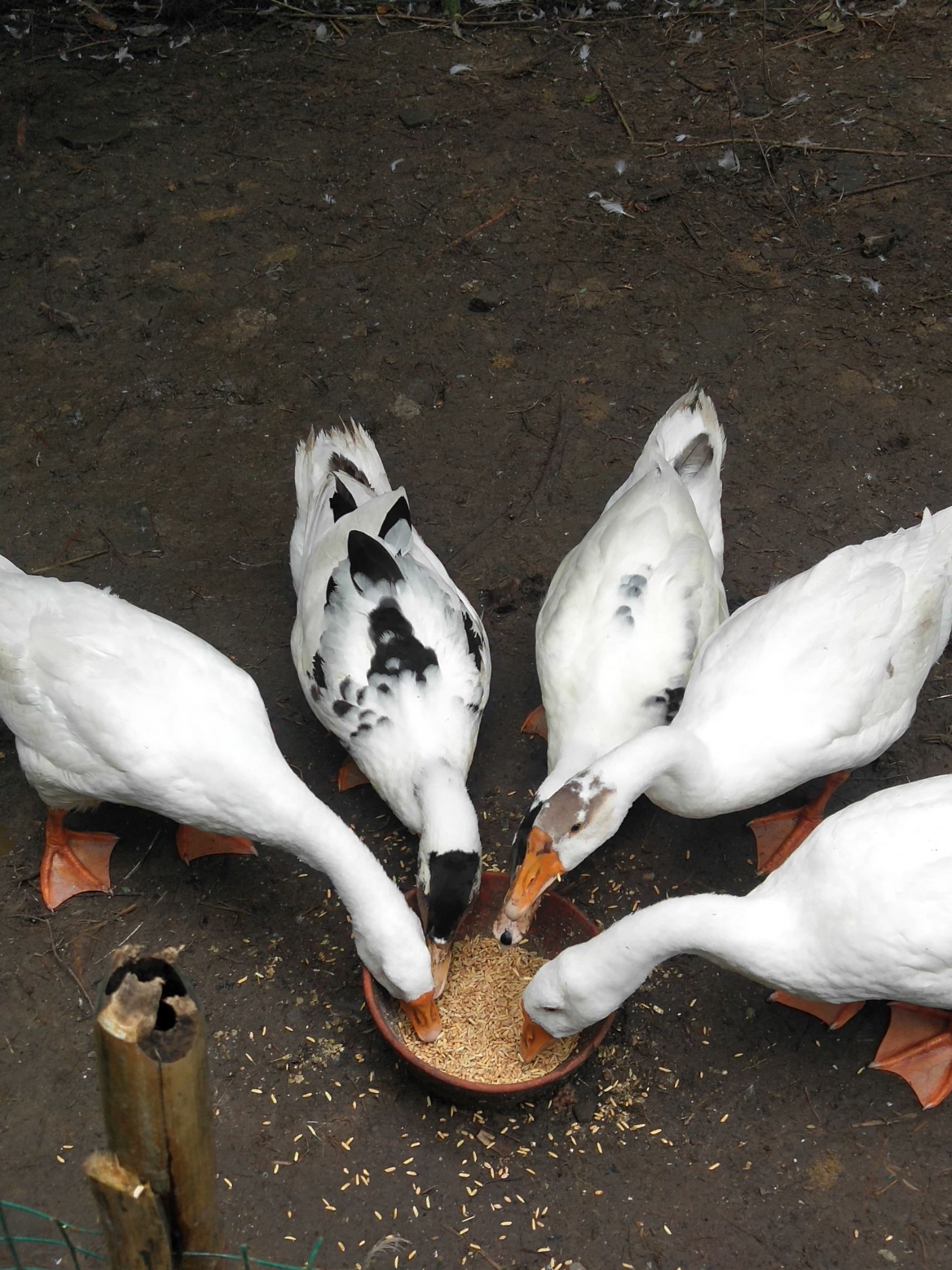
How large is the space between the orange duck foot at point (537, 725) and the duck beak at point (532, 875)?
105 centimetres

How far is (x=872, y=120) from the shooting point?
23.7 ft

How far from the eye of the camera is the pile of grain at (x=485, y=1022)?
11.9ft

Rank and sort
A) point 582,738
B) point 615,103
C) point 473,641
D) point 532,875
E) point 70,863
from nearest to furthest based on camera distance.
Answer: point 532,875
point 582,738
point 70,863
point 473,641
point 615,103

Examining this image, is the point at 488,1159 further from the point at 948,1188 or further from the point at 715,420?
the point at 715,420

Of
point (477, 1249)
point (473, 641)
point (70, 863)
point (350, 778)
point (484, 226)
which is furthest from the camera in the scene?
point (484, 226)

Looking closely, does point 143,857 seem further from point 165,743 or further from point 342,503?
point 342,503

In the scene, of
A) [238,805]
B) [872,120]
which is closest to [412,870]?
[238,805]

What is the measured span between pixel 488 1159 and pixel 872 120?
21.8 ft

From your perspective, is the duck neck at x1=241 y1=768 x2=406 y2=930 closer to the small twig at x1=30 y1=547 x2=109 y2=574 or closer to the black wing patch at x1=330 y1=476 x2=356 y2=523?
the black wing patch at x1=330 y1=476 x2=356 y2=523

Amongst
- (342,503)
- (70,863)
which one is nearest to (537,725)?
(342,503)

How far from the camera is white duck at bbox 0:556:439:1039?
3.58 m

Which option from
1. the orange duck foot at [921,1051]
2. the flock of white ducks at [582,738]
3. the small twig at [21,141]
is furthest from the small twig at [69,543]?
the orange duck foot at [921,1051]

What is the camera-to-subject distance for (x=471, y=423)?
19.0ft

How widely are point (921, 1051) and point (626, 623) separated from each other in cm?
174
